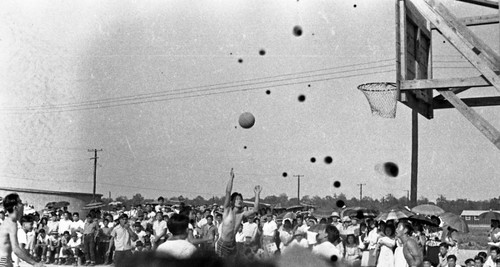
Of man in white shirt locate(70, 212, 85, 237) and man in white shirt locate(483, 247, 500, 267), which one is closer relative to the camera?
man in white shirt locate(483, 247, 500, 267)

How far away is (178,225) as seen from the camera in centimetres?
559

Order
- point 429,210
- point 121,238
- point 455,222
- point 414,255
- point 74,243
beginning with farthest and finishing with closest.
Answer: point 429,210 → point 74,243 → point 455,222 → point 121,238 → point 414,255

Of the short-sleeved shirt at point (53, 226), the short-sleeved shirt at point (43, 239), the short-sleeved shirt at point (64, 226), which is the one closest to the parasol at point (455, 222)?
the short-sleeved shirt at point (64, 226)

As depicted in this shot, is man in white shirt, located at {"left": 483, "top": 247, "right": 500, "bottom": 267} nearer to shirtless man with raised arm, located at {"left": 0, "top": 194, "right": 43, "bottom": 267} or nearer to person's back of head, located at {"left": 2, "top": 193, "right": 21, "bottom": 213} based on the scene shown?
shirtless man with raised arm, located at {"left": 0, "top": 194, "right": 43, "bottom": 267}

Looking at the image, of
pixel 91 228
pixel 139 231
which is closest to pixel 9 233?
pixel 139 231

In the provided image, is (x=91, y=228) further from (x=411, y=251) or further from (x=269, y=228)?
(x=411, y=251)

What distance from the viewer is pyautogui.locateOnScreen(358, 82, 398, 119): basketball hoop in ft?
32.9

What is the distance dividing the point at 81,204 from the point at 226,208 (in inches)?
1805

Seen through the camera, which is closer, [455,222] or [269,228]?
[269,228]

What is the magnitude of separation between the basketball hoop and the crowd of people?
1638 millimetres

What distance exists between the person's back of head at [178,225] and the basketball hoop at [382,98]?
194 inches

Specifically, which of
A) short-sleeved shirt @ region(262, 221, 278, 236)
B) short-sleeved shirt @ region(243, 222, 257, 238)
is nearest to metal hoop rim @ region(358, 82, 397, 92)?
short-sleeved shirt @ region(243, 222, 257, 238)

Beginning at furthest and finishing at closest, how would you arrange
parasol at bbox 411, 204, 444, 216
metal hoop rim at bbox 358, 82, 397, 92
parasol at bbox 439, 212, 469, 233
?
parasol at bbox 411, 204, 444, 216 → parasol at bbox 439, 212, 469, 233 → metal hoop rim at bbox 358, 82, 397, 92

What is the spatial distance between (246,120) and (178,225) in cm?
931
